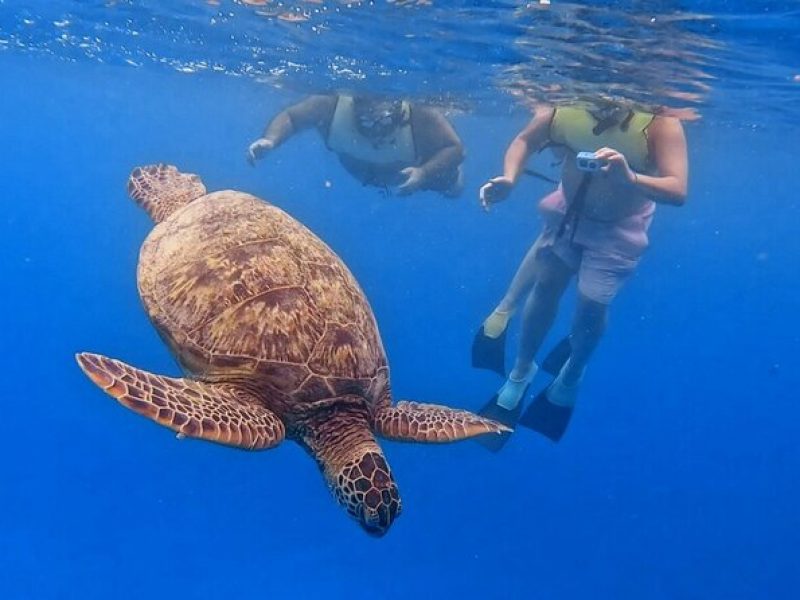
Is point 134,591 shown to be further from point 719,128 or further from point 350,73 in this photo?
point 719,128

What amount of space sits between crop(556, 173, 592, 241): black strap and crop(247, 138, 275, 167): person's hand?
448 cm

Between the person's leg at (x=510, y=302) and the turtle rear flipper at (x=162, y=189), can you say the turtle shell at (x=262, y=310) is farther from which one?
the person's leg at (x=510, y=302)

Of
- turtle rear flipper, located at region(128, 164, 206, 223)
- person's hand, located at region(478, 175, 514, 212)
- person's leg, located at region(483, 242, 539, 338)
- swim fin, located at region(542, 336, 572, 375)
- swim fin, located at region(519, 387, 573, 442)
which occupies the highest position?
person's hand, located at region(478, 175, 514, 212)

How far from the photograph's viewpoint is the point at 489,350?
30.8 feet

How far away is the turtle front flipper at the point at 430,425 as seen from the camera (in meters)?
4.57

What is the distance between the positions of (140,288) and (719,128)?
18.1 meters

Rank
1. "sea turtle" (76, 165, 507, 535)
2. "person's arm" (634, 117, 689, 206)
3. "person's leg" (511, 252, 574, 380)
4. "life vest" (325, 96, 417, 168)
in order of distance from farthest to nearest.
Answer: "life vest" (325, 96, 417, 168), "person's leg" (511, 252, 574, 380), "person's arm" (634, 117, 689, 206), "sea turtle" (76, 165, 507, 535)

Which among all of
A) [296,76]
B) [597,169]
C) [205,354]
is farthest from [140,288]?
[296,76]

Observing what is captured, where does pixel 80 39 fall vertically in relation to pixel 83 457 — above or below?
above

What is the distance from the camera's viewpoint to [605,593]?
12.5 metres

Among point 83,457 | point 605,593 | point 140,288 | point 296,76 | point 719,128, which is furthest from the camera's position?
point 719,128

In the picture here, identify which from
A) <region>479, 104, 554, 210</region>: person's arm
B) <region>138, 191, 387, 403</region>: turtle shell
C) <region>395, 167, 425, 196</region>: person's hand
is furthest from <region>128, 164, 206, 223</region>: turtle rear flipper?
<region>395, 167, 425, 196</region>: person's hand

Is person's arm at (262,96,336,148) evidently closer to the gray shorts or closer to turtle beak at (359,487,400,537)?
the gray shorts

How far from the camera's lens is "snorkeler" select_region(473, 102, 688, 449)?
7180mm
